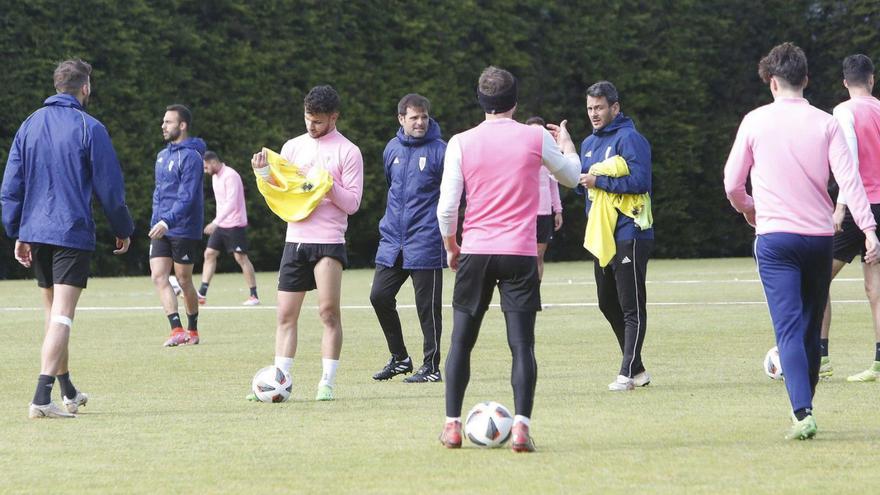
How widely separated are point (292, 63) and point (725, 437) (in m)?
23.1

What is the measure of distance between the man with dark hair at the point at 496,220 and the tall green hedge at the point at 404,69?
20109mm

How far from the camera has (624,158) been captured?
10320 millimetres

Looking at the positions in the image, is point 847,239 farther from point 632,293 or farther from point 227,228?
point 227,228

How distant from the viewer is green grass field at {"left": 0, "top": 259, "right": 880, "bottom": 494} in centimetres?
677

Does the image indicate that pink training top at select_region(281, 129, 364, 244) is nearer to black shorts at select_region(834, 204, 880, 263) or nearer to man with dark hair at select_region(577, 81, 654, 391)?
A: man with dark hair at select_region(577, 81, 654, 391)

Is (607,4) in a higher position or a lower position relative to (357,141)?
higher

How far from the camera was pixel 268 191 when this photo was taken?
9641 millimetres

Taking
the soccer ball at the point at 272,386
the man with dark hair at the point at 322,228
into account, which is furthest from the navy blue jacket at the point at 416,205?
the soccer ball at the point at 272,386

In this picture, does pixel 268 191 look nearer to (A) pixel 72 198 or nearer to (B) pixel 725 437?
(A) pixel 72 198

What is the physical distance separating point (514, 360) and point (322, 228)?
2.49 metres

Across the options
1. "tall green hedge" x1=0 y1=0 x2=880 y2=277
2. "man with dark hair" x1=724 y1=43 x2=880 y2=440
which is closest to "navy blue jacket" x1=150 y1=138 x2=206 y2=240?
"man with dark hair" x1=724 y1=43 x2=880 y2=440

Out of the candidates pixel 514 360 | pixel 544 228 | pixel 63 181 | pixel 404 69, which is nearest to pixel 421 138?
pixel 63 181

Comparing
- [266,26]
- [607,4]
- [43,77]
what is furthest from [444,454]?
[607,4]

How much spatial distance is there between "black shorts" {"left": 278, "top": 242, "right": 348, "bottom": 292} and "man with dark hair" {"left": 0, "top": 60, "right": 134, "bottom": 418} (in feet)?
3.72
